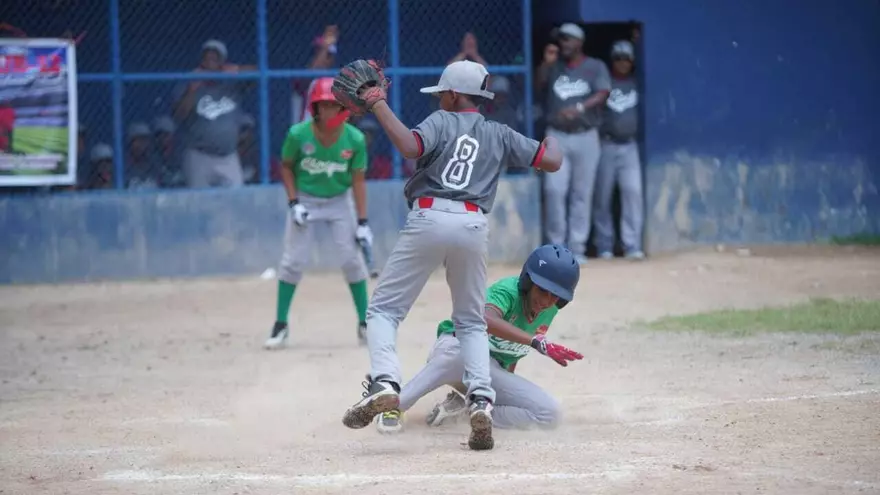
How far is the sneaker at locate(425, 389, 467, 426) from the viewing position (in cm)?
746

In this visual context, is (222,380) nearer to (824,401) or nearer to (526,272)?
(526,272)

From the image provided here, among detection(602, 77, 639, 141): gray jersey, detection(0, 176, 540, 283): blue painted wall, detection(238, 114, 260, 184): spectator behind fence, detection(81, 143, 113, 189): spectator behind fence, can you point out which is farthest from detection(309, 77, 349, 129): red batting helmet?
detection(602, 77, 639, 141): gray jersey

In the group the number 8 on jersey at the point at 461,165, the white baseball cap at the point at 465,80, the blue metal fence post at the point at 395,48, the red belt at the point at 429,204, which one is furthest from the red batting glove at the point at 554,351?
the blue metal fence post at the point at 395,48

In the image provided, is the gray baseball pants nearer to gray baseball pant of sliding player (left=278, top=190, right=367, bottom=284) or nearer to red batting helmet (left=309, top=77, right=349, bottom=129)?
gray baseball pant of sliding player (left=278, top=190, right=367, bottom=284)

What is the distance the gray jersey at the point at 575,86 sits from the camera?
14.8m

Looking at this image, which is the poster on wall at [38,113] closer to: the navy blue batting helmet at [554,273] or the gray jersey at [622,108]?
the gray jersey at [622,108]

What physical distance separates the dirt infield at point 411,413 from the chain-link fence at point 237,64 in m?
1.94

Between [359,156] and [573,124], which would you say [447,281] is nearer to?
[359,156]

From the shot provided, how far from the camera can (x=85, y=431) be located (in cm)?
753

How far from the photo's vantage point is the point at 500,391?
7301mm

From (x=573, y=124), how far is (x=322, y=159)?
5.08 m

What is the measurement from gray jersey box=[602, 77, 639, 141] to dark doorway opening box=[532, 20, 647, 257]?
38 cm

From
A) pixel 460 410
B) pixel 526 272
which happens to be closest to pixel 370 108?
pixel 526 272

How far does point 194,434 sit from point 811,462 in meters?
3.10
